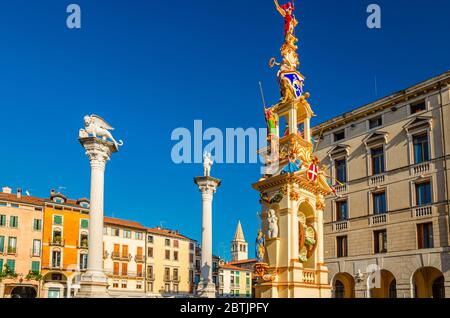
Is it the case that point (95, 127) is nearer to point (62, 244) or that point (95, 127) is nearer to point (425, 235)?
point (425, 235)

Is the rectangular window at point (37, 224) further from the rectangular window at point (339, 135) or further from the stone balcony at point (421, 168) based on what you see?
the stone balcony at point (421, 168)

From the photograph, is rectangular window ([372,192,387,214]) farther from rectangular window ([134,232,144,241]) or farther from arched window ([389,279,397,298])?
rectangular window ([134,232,144,241])

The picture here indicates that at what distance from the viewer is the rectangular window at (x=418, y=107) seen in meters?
33.2

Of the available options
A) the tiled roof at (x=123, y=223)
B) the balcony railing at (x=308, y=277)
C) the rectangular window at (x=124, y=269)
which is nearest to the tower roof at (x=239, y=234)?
the tiled roof at (x=123, y=223)

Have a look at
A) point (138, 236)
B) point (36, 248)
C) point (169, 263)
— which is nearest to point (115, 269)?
point (138, 236)

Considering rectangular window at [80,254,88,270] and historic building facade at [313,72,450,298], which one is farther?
rectangular window at [80,254,88,270]

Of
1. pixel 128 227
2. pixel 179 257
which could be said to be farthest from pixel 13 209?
pixel 179 257

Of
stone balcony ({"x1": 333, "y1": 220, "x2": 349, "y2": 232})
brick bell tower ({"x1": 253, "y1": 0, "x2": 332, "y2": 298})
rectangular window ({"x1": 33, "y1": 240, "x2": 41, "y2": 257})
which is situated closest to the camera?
brick bell tower ({"x1": 253, "y1": 0, "x2": 332, "y2": 298})

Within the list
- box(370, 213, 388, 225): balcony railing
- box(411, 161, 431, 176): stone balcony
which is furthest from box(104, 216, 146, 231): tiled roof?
box(411, 161, 431, 176): stone balcony

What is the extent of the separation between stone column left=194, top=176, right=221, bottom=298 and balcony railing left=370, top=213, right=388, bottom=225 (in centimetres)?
1197

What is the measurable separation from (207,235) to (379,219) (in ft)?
41.3

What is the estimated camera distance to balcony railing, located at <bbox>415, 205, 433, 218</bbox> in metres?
31.4

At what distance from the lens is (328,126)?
40000 millimetres

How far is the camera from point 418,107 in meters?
33.7
